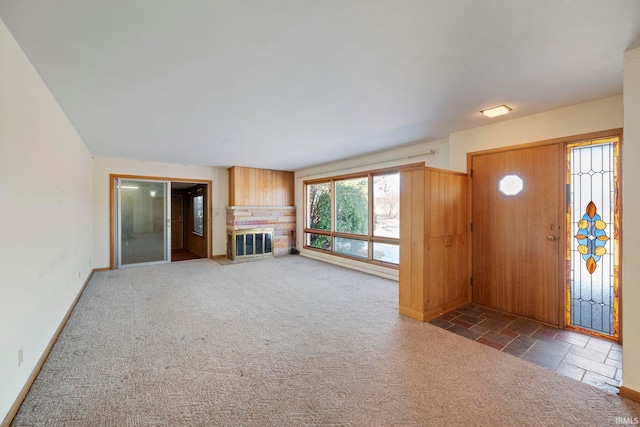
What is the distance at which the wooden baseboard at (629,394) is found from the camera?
6.19ft

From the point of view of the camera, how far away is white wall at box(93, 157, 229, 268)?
18.8 feet

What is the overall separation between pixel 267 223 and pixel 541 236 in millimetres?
5837

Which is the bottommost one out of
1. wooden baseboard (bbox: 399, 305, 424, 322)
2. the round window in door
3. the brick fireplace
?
wooden baseboard (bbox: 399, 305, 424, 322)

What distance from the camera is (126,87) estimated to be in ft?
8.15

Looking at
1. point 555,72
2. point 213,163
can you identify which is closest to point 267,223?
point 213,163

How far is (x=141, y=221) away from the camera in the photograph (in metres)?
6.27

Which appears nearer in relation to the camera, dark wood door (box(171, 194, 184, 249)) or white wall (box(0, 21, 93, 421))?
white wall (box(0, 21, 93, 421))

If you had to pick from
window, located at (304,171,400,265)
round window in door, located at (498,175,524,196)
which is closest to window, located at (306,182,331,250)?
window, located at (304,171,400,265)

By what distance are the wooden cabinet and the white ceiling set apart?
2.75 ft

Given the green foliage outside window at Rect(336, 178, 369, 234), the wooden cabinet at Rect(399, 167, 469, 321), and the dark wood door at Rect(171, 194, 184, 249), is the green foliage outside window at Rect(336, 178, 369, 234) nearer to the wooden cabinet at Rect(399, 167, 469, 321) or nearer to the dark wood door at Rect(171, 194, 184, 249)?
the wooden cabinet at Rect(399, 167, 469, 321)

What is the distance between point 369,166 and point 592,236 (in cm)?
352

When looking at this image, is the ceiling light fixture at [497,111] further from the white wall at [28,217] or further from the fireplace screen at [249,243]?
the fireplace screen at [249,243]

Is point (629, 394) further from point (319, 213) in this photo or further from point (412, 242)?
point (319, 213)

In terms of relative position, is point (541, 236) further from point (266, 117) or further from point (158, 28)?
point (158, 28)
